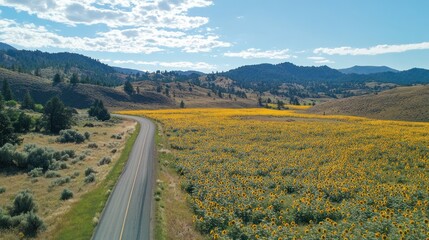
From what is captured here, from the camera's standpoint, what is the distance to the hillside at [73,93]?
158587 mm

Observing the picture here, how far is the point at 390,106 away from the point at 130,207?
102440 mm

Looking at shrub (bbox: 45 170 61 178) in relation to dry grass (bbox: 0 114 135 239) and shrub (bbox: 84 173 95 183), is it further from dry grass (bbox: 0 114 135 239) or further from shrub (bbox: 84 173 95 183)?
shrub (bbox: 84 173 95 183)

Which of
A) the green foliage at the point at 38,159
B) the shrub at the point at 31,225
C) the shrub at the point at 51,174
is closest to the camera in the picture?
the shrub at the point at 31,225

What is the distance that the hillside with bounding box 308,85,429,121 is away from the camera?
91375mm

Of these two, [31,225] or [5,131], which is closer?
[31,225]

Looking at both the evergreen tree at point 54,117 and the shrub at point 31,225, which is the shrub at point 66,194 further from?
the evergreen tree at point 54,117

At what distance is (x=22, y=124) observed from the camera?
66812 mm

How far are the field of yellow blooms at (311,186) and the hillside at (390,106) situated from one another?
44.9 metres

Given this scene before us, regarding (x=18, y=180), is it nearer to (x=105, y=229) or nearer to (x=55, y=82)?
(x=105, y=229)

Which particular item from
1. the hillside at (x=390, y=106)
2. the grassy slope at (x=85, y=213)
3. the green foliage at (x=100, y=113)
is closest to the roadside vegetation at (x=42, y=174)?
the grassy slope at (x=85, y=213)

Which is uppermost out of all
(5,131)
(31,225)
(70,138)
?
(5,131)

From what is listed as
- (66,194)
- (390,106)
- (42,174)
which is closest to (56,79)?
(42,174)

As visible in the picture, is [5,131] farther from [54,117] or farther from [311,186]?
[311,186]

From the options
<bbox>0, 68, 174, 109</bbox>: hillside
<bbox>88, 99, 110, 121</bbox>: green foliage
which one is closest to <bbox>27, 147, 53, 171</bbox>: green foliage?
<bbox>88, 99, 110, 121</bbox>: green foliage
